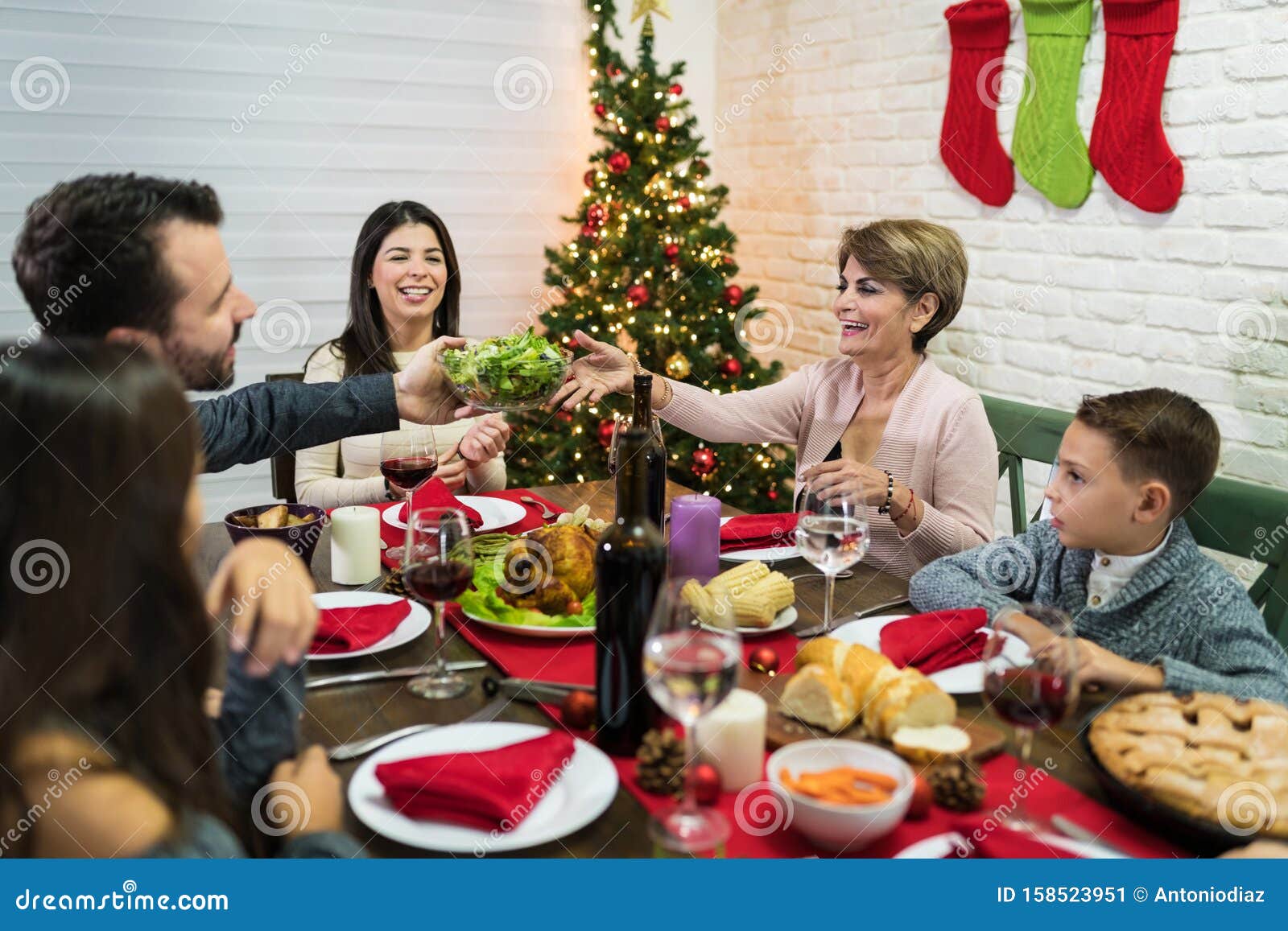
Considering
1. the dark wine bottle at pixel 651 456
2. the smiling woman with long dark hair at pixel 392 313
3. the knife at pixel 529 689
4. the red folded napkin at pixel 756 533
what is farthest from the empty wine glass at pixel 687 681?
the smiling woman with long dark hair at pixel 392 313

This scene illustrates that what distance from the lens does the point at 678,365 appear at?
3.74m

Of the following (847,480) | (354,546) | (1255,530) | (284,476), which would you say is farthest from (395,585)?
(1255,530)

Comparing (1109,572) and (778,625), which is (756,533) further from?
(1109,572)

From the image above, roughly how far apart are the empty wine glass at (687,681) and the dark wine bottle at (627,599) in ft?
0.28

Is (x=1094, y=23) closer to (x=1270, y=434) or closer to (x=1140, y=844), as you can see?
(x=1270, y=434)

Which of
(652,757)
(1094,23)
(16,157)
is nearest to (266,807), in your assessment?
(652,757)

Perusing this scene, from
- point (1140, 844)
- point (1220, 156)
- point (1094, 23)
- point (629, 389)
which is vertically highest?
point (1094, 23)

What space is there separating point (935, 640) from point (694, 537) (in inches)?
16.6

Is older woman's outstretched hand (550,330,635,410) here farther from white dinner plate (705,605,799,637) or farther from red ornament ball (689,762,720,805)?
red ornament ball (689,762,720,805)

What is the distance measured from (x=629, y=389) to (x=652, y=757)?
149cm

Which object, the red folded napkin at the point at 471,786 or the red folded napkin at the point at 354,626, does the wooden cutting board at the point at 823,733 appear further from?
the red folded napkin at the point at 354,626

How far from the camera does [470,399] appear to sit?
1923mm

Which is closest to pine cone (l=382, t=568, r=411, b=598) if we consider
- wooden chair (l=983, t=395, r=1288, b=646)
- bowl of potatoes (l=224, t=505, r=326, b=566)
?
bowl of potatoes (l=224, t=505, r=326, b=566)

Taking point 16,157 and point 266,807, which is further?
point 16,157
